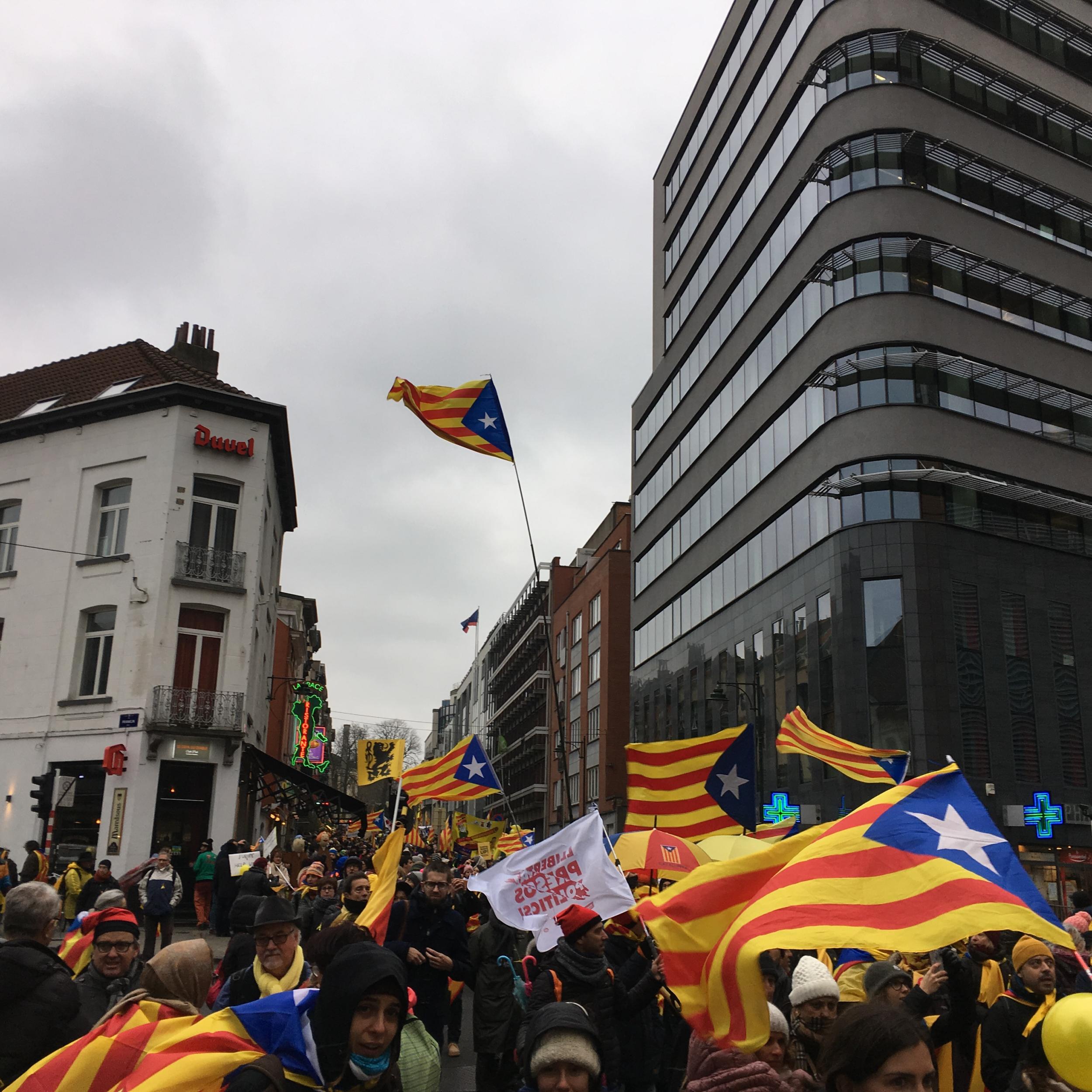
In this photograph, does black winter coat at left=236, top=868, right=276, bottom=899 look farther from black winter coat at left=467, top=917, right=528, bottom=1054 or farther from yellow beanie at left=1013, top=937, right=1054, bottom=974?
Answer: yellow beanie at left=1013, top=937, right=1054, bottom=974

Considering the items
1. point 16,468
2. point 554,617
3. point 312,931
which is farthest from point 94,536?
point 554,617

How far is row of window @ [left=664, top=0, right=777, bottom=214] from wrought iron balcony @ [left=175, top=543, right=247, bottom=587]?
31.0 meters

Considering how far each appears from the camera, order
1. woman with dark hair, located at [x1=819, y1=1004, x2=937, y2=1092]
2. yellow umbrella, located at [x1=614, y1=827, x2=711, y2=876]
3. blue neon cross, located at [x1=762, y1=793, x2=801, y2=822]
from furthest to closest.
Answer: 1. blue neon cross, located at [x1=762, y1=793, x2=801, y2=822]
2. yellow umbrella, located at [x1=614, y1=827, x2=711, y2=876]
3. woman with dark hair, located at [x1=819, y1=1004, x2=937, y2=1092]

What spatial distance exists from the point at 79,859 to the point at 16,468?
15.7m

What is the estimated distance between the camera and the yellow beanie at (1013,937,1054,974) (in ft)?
20.1

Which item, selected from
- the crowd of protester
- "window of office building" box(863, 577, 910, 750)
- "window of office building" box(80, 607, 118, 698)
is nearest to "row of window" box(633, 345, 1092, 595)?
"window of office building" box(863, 577, 910, 750)

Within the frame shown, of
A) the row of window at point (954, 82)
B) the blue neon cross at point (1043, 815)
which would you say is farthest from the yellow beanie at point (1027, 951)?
the row of window at point (954, 82)

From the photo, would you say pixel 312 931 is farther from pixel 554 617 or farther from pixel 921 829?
pixel 554 617

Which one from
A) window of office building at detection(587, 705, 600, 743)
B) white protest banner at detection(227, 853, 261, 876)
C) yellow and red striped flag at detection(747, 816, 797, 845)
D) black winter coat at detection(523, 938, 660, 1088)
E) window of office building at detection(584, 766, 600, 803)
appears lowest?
black winter coat at detection(523, 938, 660, 1088)

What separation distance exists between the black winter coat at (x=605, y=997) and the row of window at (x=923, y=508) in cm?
2954

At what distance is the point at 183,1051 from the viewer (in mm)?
3906

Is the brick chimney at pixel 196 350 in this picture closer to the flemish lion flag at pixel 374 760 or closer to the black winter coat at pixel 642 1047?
the flemish lion flag at pixel 374 760

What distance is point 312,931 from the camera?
33.1 ft

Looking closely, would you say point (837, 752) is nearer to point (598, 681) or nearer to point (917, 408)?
point (917, 408)
